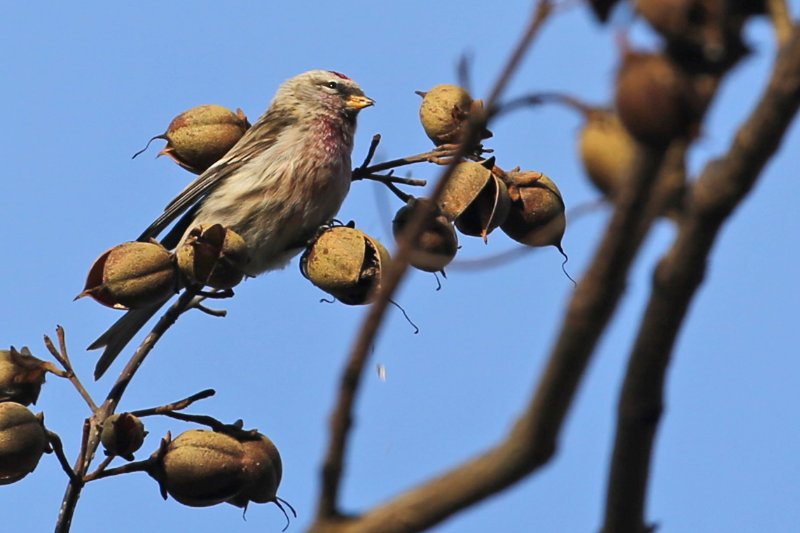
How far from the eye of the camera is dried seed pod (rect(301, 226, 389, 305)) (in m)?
4.36

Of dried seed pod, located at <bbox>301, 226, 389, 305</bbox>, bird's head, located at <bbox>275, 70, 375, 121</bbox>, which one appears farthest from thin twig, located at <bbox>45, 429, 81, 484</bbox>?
bird's head, located at <bbox>275, 70, 375, 121</bbox>

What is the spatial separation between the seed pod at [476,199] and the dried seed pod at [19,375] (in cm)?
148

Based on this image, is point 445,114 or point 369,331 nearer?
point 369,331

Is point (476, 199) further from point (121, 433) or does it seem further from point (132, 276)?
point (121, 433)

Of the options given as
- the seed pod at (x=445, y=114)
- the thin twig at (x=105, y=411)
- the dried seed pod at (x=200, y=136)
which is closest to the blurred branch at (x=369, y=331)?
the thin twig at (x=105, y=411)

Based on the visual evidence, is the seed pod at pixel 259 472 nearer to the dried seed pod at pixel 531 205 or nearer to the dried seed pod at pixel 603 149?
the dried seed pod at pixel 531 205

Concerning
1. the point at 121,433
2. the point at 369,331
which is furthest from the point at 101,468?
the point at 369,331

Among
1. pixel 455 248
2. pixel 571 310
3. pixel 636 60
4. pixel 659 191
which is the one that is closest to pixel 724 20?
pixel 636 60

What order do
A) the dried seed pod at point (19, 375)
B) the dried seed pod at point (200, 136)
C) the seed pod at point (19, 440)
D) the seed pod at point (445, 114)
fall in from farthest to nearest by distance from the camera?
the dried seed pod at point (200, 136)
the seed pod at point (445, 114)
the dried seed pod at point (19, 375)
the seed pod at point (19, 440)

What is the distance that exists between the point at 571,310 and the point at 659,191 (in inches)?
6.6

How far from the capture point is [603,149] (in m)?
1.59

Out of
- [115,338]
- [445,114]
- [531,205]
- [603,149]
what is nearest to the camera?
[603,149]

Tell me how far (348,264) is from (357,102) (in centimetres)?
289

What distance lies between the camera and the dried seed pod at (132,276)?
4.11 meters
